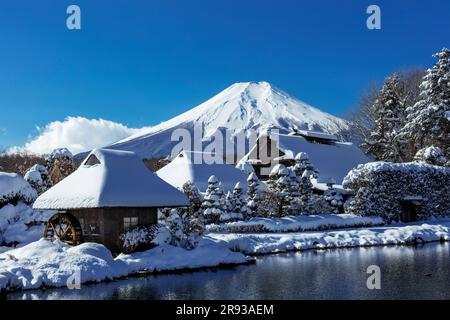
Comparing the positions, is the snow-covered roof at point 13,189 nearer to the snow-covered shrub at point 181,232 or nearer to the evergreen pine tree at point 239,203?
the snow-covered shrub at point 181,232

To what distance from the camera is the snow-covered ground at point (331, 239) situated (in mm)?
24102

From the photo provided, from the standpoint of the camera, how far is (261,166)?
4822 cm

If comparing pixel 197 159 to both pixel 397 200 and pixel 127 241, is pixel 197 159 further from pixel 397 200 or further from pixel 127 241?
pixel 127 241

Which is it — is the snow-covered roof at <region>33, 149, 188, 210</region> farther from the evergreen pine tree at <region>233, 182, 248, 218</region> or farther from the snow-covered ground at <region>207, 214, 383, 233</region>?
the evergreen pine tree at <region>233, 182, 248, 218</region>

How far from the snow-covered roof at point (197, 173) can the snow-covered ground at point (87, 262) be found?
1769 cm

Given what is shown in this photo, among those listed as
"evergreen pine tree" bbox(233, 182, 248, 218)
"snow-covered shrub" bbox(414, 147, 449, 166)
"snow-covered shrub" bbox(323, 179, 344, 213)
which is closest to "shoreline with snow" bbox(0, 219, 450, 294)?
"evergreen pine tree" bbox(233, 182, 248, 218)

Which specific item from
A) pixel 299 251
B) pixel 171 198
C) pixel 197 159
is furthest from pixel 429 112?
pixel 171 198

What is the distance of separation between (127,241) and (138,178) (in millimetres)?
3296

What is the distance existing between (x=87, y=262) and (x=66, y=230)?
572cm

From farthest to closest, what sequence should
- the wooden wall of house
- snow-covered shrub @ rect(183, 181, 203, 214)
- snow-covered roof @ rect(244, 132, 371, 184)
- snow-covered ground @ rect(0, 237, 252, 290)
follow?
1. snow-covered roof @ rect(244, 132, 371, 184)
2. snow-covered shrub @ rect(183, 181, 203, 214)
3. the wooden wall of house
4. snow-covered ground @ rect(0, 237, 252, 290)

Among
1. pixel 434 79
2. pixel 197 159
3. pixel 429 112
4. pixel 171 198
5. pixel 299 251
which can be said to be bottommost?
pixel 299 251

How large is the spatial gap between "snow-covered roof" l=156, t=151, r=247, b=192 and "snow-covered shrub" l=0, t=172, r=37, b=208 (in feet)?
45.7

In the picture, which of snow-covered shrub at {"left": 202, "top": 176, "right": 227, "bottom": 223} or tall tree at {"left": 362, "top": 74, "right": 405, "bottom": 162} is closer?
snow-covered shrub at {"left": 202, "top": 176, "right": 227, "bottom": 223}

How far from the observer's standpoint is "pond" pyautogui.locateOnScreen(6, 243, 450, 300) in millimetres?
13211
